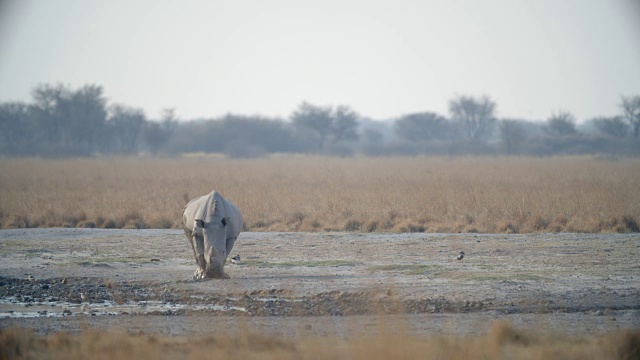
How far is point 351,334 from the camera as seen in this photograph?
29.9 feet

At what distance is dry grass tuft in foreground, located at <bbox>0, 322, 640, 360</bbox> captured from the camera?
306 inches

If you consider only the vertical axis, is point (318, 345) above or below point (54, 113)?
below

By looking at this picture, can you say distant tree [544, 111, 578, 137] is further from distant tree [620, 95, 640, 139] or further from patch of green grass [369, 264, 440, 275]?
patch of green grass [369, 264, 440, 275]

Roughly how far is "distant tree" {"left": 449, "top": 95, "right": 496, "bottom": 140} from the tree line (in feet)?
15.0

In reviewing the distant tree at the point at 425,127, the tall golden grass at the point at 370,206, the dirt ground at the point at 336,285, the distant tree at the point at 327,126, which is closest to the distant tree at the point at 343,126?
the distant tree at the point at 327,126

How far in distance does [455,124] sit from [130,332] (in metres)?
106

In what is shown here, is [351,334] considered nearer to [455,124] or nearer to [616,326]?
[616,326]

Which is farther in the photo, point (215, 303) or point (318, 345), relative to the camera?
point (215, 303)

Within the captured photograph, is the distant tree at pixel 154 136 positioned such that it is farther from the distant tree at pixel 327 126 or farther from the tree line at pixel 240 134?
the distant tree at pixel 327 126

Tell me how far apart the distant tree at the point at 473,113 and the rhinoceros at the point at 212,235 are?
102887 mm

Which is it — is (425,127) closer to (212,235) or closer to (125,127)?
(125,127)

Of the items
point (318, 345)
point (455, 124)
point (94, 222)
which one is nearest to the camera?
point (318, 345)

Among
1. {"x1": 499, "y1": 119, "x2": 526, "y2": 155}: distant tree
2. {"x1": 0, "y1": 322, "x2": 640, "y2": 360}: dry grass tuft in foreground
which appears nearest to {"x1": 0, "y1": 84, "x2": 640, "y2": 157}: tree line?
{"x1": 499, "y1": 119, "x2": 526, "y2": 155}: distant tree

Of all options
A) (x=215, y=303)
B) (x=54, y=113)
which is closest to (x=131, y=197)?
(x=215, y=303)
